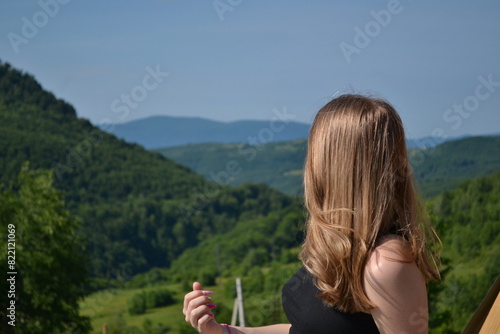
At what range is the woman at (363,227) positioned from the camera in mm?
1276

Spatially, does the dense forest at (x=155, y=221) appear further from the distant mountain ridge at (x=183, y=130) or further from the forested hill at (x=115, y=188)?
the distant mountain ridge at (x=183, y=130)

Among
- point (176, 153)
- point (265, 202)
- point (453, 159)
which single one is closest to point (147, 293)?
point (453, 159)

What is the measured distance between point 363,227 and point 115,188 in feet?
102

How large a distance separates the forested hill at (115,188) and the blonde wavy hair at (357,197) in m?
21.7

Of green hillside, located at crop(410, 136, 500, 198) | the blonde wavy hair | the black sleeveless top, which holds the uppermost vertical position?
the blonde wavy hair

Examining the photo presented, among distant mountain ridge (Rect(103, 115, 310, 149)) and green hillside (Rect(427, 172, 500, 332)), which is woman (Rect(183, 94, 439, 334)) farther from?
distant mountain ridge (Rect(103, 115, 310, 149))

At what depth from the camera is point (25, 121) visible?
31.9 meters

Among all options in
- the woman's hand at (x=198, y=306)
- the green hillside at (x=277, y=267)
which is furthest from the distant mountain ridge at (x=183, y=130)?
the woman's hand at (x=198, y=306)

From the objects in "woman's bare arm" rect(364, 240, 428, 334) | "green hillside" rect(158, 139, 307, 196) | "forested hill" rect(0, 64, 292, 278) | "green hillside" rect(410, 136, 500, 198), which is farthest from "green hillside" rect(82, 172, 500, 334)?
"green hillside" rect(158, 139, 307, 196)

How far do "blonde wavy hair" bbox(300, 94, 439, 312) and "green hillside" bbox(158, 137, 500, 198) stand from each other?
3299mm

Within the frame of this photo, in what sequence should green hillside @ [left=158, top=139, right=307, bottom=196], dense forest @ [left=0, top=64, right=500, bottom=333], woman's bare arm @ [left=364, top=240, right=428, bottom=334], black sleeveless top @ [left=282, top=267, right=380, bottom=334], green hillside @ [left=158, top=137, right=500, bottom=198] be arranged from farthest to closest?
green hillside @ [left=158, top=139, right=307, bottom=196] < green hillside @ [left=158, top=137, right=500, bottom=198] < dense forest @ [left=0, top=64, right=500, bottom=333] < black sleeveless top @ [left=282, top=267, right=380, bottom=334] < woman's bare arm @ [left=364, top=240, right=428, bottom=334]

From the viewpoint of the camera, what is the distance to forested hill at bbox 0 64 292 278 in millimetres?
26203

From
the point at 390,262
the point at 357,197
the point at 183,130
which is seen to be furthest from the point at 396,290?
the point at 183,130

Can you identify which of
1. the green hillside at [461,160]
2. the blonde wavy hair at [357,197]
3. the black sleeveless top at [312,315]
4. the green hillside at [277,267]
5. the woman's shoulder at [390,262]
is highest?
the blonde wavy hair at [357,197]
